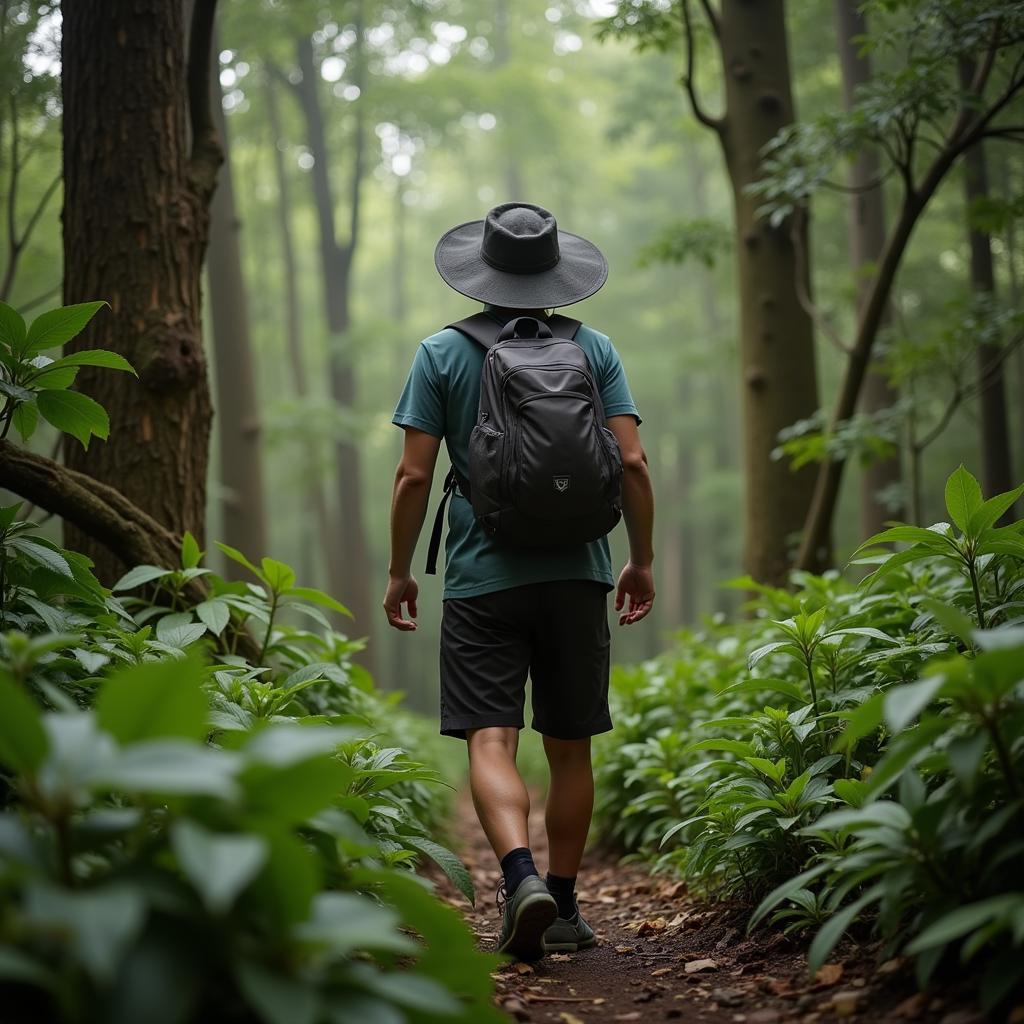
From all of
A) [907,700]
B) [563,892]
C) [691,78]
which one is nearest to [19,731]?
[907,700]

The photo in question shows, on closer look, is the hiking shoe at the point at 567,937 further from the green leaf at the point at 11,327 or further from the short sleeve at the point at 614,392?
the green leaf at the point at 11,327

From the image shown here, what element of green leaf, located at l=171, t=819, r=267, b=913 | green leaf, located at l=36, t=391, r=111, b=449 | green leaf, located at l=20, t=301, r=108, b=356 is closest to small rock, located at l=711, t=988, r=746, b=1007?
green leaf, located at l=171, t=819, r=267, b=913

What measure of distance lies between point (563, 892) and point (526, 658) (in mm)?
800

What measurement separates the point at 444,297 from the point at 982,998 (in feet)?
95.9

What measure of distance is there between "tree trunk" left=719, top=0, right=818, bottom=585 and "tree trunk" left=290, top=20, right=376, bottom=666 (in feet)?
25.7

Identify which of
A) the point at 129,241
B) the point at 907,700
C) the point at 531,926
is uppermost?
the point at 129,241

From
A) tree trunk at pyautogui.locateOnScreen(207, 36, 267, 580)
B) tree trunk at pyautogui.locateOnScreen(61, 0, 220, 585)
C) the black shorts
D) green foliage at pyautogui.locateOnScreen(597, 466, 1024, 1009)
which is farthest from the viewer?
tree trunk at pyautogui.locateOnScreen(207, 36, 267, 580)

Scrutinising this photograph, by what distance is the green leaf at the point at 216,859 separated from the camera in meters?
1.18

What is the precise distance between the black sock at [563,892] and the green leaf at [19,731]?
6.97ft

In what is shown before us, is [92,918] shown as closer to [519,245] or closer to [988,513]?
[988,513]

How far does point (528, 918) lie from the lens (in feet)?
8.74

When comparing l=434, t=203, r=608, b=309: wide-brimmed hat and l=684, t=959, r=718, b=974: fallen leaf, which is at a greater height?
l=434, t=203, r=608, b=309: wide-brimmed hat

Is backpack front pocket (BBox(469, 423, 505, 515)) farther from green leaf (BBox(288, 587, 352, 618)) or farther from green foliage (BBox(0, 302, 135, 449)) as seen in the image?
green foliage (BBox(0, 302, 135, 449))

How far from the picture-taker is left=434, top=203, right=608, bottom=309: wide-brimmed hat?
335cm
